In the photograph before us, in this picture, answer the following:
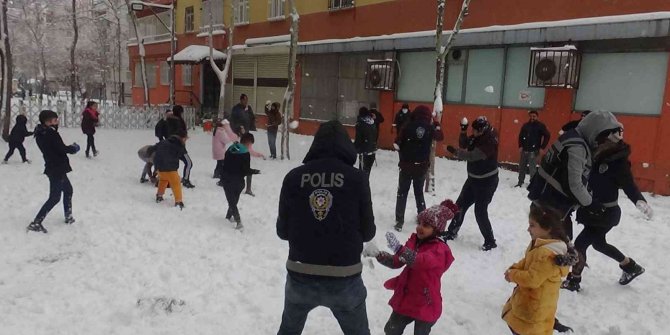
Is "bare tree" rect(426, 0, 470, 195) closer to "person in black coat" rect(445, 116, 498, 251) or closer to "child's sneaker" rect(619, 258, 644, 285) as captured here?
"person in black coat" rect(445, 116, 498, 251)

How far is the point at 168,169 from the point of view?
838 cm

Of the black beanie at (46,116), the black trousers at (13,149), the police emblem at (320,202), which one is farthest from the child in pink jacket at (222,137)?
the police emblem at (320,202)

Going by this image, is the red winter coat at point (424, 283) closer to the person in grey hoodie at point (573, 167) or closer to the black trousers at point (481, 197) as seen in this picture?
the person in grey hoodie at point (573, 167)

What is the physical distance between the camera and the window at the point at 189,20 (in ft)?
92.0

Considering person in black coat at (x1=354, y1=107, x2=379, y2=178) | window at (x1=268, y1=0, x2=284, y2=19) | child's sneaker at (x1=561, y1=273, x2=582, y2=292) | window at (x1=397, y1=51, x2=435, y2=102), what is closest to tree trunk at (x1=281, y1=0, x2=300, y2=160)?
window at (x1=397, y1=51, x2=435, y2=102)

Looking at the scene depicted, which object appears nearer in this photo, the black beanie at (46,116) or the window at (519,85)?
the black beanie at (46,116)

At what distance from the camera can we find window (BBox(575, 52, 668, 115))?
10.9 meters

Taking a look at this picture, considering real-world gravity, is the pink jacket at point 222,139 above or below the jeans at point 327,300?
above

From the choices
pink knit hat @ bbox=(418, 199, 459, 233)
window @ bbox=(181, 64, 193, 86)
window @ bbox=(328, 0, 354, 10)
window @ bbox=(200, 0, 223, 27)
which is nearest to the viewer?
pink knit hat @ bbox=(418, 199, 459, 233)

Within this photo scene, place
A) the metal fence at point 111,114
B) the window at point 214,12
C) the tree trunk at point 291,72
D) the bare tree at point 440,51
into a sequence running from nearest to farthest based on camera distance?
the bare tree at point 440,51
the tree trunk at point 291,72
the metal fence at point 111,114
the window at point 214,12

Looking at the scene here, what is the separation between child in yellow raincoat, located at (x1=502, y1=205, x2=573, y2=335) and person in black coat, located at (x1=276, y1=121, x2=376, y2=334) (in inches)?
45.7

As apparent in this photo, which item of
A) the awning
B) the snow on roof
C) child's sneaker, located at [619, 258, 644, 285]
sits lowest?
child's sneaker, located at [619, 258, 644, 285]

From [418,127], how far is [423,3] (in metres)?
9.70

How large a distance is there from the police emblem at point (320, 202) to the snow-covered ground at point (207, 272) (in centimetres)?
184
